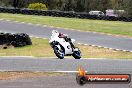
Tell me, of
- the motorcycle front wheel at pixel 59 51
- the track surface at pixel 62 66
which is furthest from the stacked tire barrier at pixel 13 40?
the motorcycle front wheel at pixel 59 51

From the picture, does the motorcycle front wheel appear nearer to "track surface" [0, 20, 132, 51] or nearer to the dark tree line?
"track surface" [0, 20, 132, 51]

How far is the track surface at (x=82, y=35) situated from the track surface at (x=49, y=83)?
12.5 m

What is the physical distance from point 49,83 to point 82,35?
2014 centimetres

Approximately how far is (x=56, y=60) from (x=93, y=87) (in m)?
4.82

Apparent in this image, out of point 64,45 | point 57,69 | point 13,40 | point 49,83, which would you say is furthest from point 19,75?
point 13,40

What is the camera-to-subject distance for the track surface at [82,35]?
2445 cm

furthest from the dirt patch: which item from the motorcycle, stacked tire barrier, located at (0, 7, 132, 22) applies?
stacked tire barrier, located at (0, 7, 132, 22)

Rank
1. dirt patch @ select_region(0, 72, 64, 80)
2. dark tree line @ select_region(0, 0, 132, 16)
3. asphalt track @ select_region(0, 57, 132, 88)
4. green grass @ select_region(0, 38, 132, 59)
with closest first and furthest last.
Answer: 1. asphalt track @ select_region(0, 57, 132, 88)
2. dirt patch @ select_region(0, 72, 64, 80)
3. green grass @ select_region(0, 38, 132, 59)
4. dark tree line @ select_region(0, 0, 132, 16)

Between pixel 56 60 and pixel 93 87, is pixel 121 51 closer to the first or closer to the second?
pixel 56 60

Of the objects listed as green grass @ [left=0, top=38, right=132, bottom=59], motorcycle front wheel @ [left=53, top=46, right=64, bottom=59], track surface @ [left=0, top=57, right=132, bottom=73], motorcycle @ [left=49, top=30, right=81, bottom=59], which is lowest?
green grass @ [left=0, top=38, right=132, bottom=59]

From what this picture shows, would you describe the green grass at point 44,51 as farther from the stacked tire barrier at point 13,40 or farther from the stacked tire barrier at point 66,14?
the stacked tire barrier at point 66,14

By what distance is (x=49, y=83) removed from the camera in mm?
9172

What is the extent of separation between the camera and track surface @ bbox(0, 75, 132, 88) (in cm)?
868

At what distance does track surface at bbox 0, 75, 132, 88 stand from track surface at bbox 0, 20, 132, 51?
41.1 ft
